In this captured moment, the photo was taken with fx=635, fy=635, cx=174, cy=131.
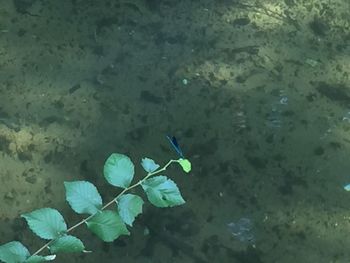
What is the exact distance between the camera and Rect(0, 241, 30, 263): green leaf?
0.88 m

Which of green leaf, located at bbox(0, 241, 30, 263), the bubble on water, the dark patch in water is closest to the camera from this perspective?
green leaf, located at bbox(0, 241, 30, 263)

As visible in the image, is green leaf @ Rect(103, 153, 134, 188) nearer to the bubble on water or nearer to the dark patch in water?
the bubble on water

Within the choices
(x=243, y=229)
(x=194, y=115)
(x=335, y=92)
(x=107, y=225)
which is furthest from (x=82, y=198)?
(x=335, y=92)

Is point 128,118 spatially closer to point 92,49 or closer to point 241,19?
point 92,49

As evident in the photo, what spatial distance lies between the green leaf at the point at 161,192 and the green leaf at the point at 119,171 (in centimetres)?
4

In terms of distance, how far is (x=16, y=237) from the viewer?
5.87 feet

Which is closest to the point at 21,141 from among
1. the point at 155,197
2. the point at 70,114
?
the point at 70,114

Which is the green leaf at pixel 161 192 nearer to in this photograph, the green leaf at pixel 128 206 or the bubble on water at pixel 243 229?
the green leaf at pixel 128 206

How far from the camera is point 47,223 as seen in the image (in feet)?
2.94

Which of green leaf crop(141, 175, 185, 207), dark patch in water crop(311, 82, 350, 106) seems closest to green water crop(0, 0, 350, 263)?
dark patch in water crop(311, 82, 350, 106)

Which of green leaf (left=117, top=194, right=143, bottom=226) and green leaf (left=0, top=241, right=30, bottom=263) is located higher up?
green leaf (left=117, top=194, right=143, bottom=226)

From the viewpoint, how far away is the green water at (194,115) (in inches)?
72.4

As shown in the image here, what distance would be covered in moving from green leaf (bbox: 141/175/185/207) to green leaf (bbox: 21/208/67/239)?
142 mm

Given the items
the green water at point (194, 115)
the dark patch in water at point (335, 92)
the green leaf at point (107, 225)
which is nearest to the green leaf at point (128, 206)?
the green leaf at point (107, 225)
